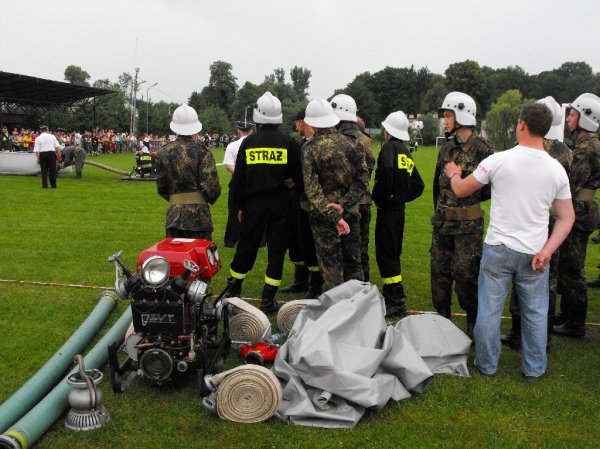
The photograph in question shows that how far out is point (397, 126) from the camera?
21.1 ft

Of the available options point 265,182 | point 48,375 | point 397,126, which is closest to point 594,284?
point 397,126

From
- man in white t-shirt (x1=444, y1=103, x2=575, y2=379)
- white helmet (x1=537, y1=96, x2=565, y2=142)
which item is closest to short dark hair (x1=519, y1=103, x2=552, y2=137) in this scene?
man in white t-shirt (x1=444, y1=103, x2=575, y2=379)

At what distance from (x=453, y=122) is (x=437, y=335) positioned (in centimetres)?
200

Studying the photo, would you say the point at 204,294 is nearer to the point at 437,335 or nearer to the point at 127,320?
the point at 127,320

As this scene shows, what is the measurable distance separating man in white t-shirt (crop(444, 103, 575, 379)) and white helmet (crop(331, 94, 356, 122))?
2.01m

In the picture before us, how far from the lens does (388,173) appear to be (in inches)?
247

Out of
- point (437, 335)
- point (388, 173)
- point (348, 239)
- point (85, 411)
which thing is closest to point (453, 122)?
point (388, 173)

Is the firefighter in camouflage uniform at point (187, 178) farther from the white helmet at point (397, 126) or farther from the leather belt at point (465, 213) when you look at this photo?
the leather belt at point (465, 213)

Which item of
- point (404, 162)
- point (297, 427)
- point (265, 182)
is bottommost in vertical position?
point (297, 427)

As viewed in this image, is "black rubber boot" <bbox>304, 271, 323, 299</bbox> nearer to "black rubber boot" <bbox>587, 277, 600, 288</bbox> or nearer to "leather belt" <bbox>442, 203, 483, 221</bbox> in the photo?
"leather belt" <bbox>442, 203, 483, 221</bbox>

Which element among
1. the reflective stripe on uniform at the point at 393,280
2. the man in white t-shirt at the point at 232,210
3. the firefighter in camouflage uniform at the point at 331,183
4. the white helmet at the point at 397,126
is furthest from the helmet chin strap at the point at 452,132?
the man in white t-shirt at the point at 232,210

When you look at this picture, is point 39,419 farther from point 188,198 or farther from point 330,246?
point 330,246

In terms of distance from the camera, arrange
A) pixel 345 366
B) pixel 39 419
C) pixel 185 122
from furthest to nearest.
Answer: pixel 185 122
pixel 345 366
pixel 39 419

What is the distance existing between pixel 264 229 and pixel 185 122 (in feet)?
4.62
